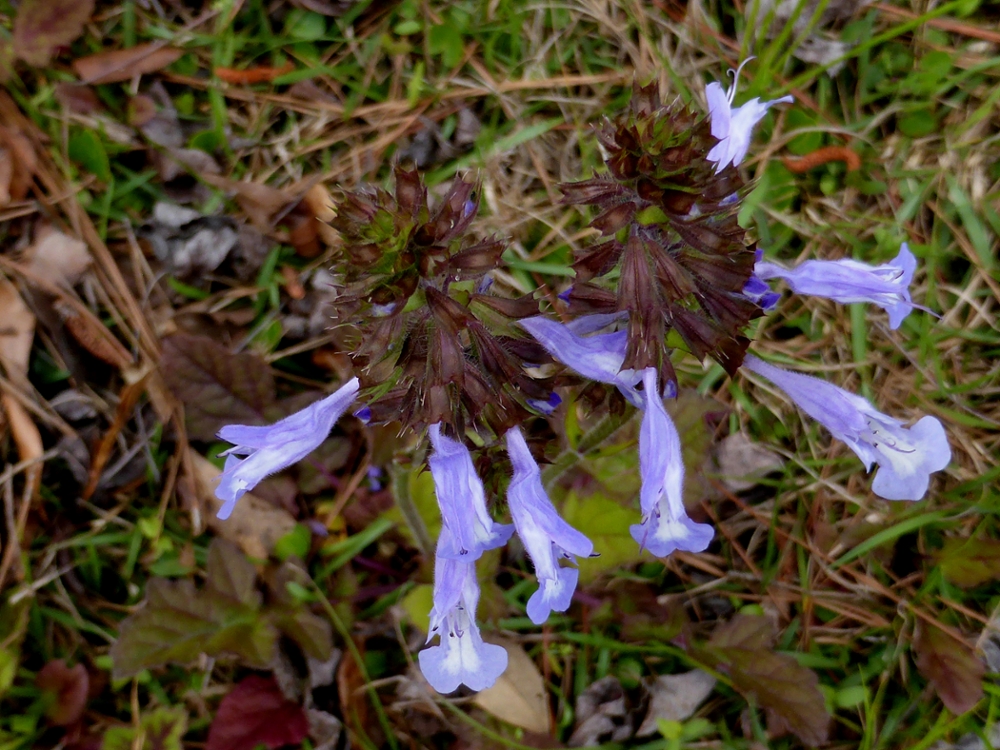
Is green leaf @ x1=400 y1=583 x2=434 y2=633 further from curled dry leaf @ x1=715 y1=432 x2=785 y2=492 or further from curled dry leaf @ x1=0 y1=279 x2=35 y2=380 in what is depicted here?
curled dry leaf @ x1=0 y1=279 x2=35 y2=380

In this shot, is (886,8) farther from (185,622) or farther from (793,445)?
(185,622)

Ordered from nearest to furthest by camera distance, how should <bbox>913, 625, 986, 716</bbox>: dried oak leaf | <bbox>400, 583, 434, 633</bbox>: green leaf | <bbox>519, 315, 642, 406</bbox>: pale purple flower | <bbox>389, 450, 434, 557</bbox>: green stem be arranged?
<bbox>519, 315, 642, 406</bbox>: pale purple flower → <bbox>389, 450, 434, 557</bbox>: green stem → <bbox>913, 625, 986, 716</bbox>: dried oak leaf → <bbox>400, 583, 434, 633</bbox>: green leaf

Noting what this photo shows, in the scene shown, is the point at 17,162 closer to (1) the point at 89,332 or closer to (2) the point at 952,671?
(1) the point at 89,332

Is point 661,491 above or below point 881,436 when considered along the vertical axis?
above

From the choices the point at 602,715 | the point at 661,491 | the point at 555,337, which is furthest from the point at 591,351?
the point at 602,715

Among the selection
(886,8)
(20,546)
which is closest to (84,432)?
(20,546)

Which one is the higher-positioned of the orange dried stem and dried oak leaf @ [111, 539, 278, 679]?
the orange dried stem

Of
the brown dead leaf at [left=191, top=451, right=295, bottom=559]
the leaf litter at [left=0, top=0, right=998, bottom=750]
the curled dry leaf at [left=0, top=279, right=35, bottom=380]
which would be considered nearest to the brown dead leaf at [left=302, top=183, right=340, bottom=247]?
the leaf litter at [left=0, top=0, right=998, bottom=750]
